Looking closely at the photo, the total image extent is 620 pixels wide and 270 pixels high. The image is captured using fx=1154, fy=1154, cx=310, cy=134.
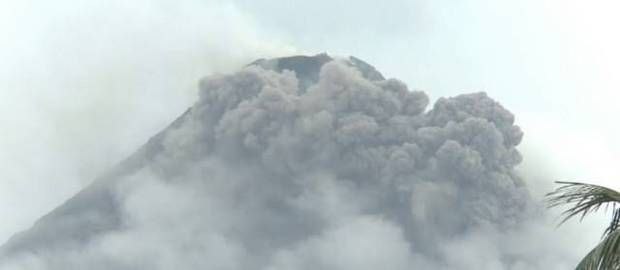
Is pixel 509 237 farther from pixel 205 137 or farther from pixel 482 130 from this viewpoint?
pixel 205 137

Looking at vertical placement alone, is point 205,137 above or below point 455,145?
above

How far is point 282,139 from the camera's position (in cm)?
14488

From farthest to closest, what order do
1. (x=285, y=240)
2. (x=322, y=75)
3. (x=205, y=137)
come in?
1. (x=285, y=240)
2. (x=205, y=137)
3. (x=322, y=75)

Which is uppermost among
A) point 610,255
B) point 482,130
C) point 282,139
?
point 282,139

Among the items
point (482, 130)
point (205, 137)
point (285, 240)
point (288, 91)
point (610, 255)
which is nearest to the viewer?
point (610, 255)

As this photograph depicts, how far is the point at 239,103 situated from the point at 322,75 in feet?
35.3

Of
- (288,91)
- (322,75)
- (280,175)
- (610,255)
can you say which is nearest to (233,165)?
(280,175)

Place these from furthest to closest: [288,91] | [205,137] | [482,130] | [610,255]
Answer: [205,137] → [288,91] → [482,130] → [610,255]

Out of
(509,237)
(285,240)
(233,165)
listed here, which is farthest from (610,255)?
(285,240)

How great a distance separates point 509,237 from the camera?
14812 centimetres

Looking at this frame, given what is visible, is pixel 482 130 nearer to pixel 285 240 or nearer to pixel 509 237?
pixel 509 237

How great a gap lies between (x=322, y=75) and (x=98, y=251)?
74042mm

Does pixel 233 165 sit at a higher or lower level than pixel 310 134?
higher

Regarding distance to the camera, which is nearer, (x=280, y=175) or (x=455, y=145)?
(x=455, y=145)
